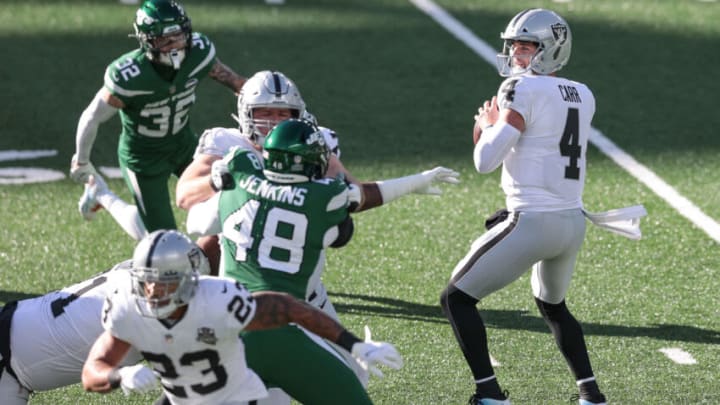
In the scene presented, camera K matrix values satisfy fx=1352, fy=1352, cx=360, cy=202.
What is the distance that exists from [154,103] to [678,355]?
274 centimetres

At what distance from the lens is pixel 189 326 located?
432 centimetres

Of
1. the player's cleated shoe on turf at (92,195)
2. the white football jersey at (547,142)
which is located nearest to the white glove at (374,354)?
the white football jersey at (547,142)

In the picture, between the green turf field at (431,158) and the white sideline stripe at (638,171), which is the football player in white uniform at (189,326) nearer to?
the green turf field at (431,158)

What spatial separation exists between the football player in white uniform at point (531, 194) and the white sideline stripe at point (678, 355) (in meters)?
0.79

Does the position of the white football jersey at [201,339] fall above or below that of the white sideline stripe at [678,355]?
above

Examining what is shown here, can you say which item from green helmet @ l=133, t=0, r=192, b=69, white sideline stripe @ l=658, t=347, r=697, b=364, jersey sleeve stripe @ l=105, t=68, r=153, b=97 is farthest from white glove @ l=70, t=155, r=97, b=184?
white sideline stripe @ l=658, t=347, r=697, b=364

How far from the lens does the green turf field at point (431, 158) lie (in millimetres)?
6277

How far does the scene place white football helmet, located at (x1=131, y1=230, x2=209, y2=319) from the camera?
4246mm

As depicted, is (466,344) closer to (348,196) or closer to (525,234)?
(525,234)

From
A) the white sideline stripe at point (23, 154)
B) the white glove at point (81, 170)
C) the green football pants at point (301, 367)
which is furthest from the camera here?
the white sideline stripe at point (23, 154)

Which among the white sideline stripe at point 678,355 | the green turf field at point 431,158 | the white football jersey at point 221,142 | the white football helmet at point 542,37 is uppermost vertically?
the white football helmet at point 542,37

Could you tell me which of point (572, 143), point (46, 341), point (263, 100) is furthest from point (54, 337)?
point (572, 143)

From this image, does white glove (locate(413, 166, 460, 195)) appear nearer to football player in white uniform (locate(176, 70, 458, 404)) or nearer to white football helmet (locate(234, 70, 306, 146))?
football player in white uniform (locate(176, 70, 458, 404))

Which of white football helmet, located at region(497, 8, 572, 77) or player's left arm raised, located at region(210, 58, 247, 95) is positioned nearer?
white football helmet, located at region(497, 8, 572, 77)
